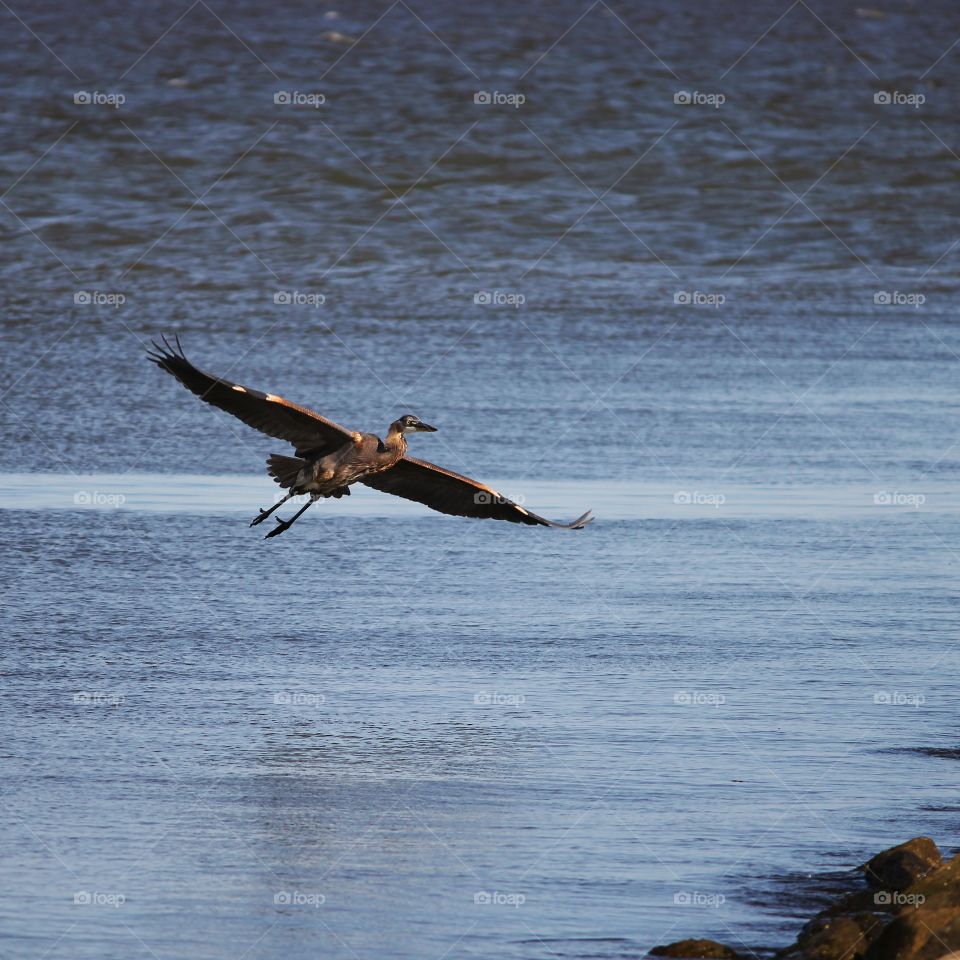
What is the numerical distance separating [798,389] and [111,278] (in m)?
8.15

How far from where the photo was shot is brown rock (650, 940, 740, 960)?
7.14 metres

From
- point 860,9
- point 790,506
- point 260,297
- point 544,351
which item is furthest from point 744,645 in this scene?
point 860,9

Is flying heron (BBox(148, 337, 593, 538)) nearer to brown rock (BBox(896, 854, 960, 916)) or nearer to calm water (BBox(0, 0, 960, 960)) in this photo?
calm water (BBox(0, 0, 960, 960))

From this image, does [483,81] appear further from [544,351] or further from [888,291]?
[544,351]

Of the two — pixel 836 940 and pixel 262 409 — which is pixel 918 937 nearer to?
pixel 836 940

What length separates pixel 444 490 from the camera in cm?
1162

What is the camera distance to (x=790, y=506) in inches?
568
